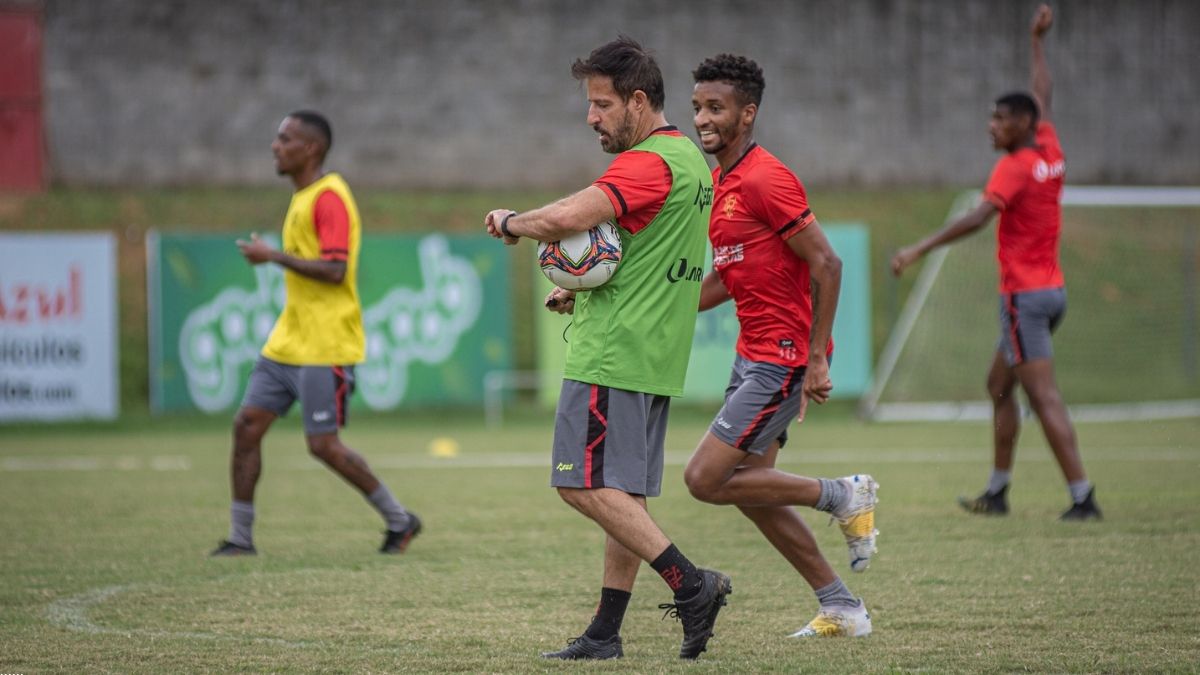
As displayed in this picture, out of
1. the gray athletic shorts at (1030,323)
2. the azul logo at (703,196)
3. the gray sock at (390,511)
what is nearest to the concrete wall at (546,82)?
the gray athletic shorts at (1030,323)

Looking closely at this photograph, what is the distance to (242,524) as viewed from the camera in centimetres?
788

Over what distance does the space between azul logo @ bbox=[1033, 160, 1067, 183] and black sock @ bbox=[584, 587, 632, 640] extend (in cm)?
504

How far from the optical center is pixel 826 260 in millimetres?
5527

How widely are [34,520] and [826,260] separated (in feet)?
19.8

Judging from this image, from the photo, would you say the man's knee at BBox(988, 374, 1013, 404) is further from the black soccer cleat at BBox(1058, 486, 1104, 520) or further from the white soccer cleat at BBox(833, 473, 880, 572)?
the white soccer cleat at BBox(833, 473, 880, 572)

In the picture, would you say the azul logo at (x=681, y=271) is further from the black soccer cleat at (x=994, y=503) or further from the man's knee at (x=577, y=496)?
the black soccer cleat at (x=994, y=503)

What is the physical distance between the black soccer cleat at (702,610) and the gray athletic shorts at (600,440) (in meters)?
0.40

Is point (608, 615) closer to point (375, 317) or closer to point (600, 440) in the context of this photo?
point (600, 440)

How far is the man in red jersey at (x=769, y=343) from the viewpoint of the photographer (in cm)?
554

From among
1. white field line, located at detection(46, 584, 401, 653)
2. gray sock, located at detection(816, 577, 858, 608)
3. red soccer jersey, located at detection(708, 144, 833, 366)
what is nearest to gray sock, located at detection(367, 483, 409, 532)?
white field line, located at detection(46, 584, 401, 653)

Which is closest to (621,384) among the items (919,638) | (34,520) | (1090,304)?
(919,638)

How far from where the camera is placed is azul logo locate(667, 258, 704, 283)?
5168mm

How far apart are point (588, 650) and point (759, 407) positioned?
3.87 ft

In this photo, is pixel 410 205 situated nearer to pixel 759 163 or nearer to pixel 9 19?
pixel 9 19
